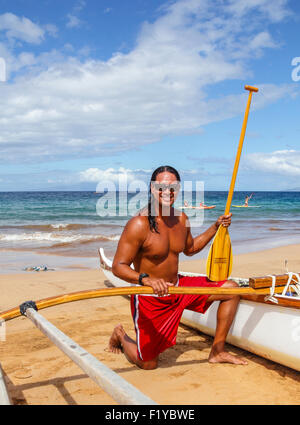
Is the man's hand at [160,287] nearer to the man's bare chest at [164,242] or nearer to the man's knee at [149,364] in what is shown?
the man's bare chest at [164,242]

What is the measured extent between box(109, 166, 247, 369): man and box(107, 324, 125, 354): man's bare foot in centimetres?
7

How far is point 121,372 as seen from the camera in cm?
312

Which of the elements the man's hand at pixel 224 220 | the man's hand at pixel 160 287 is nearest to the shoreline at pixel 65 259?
the man's hand at pixel 224 220

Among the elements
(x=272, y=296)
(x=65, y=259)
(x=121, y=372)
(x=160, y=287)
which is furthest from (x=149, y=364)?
(x=65, y=259)

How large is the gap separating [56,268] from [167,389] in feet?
17.4

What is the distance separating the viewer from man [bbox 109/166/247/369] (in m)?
3.05

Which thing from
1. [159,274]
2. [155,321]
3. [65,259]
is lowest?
[65,259]

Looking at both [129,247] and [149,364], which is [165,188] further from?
[149,364]

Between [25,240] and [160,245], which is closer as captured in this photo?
[160,245]

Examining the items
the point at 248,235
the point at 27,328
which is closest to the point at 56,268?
the point at 27,328

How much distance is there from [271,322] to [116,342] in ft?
4.55

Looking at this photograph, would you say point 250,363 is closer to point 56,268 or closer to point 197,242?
point 197,242

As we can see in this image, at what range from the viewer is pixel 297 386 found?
9.18ft

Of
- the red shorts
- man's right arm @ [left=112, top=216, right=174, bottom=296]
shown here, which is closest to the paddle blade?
the red shorts
